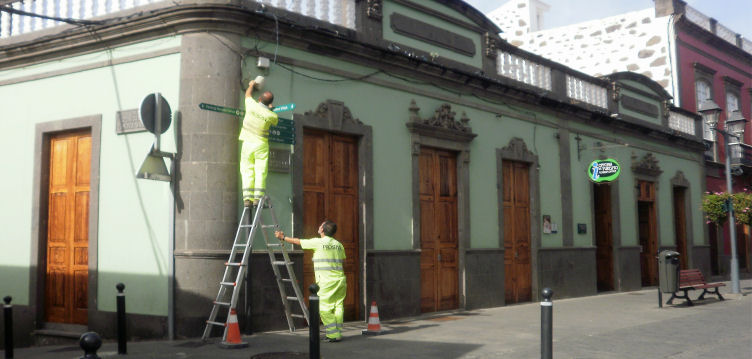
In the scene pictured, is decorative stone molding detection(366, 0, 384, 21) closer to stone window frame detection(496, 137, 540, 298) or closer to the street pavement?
stone window frame detection(496, 137, 540, 298)

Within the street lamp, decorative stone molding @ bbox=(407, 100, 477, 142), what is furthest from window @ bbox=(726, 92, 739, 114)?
decorative stone molding @ bbox=(407, 100, 477, 142)

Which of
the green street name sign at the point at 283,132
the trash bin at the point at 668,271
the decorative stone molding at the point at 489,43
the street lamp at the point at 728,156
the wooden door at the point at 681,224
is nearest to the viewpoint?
the green street name sign at the point at 283,132

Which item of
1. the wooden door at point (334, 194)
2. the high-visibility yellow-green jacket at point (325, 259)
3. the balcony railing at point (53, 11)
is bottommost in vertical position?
the high-visibility yellow-green jacket at point (325, 259)

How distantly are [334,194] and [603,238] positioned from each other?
33.1 feet

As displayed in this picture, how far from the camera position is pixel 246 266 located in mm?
9344

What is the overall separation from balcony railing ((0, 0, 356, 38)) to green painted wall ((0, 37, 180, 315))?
2.22 ft

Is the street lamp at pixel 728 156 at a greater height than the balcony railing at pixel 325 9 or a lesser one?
lesser

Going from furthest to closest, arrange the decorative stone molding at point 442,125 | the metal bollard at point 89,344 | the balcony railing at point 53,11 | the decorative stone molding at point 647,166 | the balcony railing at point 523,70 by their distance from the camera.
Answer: the decorative stone molding at point 647,166
the balcony railing at point 523,70
the decorative stone molding at point 442,125
the balcony railing at point 53,11
the metal bollard at point 89,344

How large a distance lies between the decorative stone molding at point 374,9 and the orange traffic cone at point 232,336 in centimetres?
600

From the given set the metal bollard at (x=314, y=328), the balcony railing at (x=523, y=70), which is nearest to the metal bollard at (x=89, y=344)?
the metal bollard at (x=314, y=328)

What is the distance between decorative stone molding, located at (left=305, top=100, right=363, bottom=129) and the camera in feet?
37.0

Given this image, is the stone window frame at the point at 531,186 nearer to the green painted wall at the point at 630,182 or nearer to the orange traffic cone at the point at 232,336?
the green painted wall at the point at 630,182

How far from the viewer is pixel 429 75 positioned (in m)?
13.5

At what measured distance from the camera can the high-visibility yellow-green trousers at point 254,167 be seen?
9.53 metres
